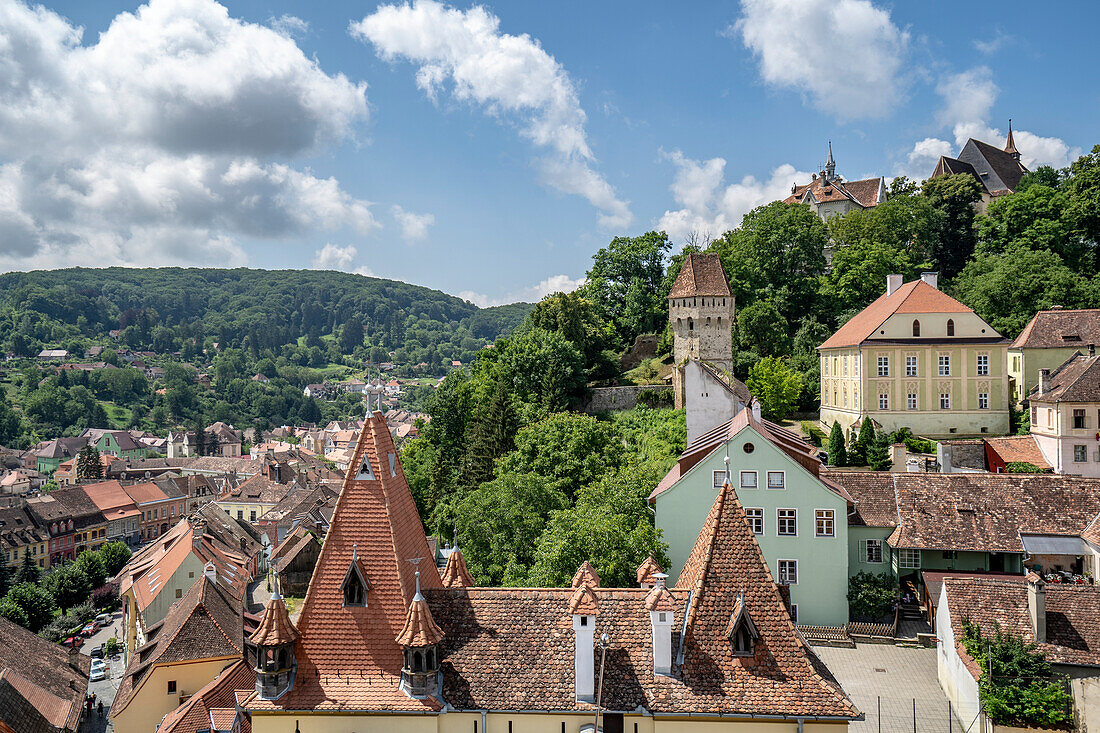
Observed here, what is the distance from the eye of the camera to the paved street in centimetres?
2661

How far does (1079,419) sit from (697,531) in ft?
86.7

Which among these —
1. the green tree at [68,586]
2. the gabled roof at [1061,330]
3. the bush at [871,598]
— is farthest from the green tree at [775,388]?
the green tree at [68,586]

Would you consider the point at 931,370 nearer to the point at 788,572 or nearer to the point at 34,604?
the point at 788,572

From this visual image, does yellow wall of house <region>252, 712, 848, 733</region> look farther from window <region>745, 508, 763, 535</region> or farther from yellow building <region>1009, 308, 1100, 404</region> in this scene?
yellow building <region>1009, 308, 1100, 404</region>

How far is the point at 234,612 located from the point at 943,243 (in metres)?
78.3

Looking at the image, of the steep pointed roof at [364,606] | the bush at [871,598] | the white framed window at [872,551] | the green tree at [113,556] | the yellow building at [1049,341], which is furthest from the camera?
the green tree at [113,556]

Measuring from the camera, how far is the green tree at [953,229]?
81.2 m

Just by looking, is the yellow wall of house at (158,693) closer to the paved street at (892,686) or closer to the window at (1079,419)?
the paved street at (892,686)

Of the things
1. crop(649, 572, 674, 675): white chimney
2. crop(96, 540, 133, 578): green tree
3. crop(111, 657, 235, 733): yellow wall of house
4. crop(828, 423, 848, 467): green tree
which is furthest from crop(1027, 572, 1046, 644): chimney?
crop(96, 540, 133, 578): green tree

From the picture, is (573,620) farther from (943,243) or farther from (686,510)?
(943,243)

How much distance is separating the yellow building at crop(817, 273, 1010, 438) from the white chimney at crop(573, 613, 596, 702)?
42.5 m

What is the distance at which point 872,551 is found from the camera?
37.2 metres

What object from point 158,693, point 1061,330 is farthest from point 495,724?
point 1061,330

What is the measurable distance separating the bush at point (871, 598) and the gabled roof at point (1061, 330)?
28045 millimetres
